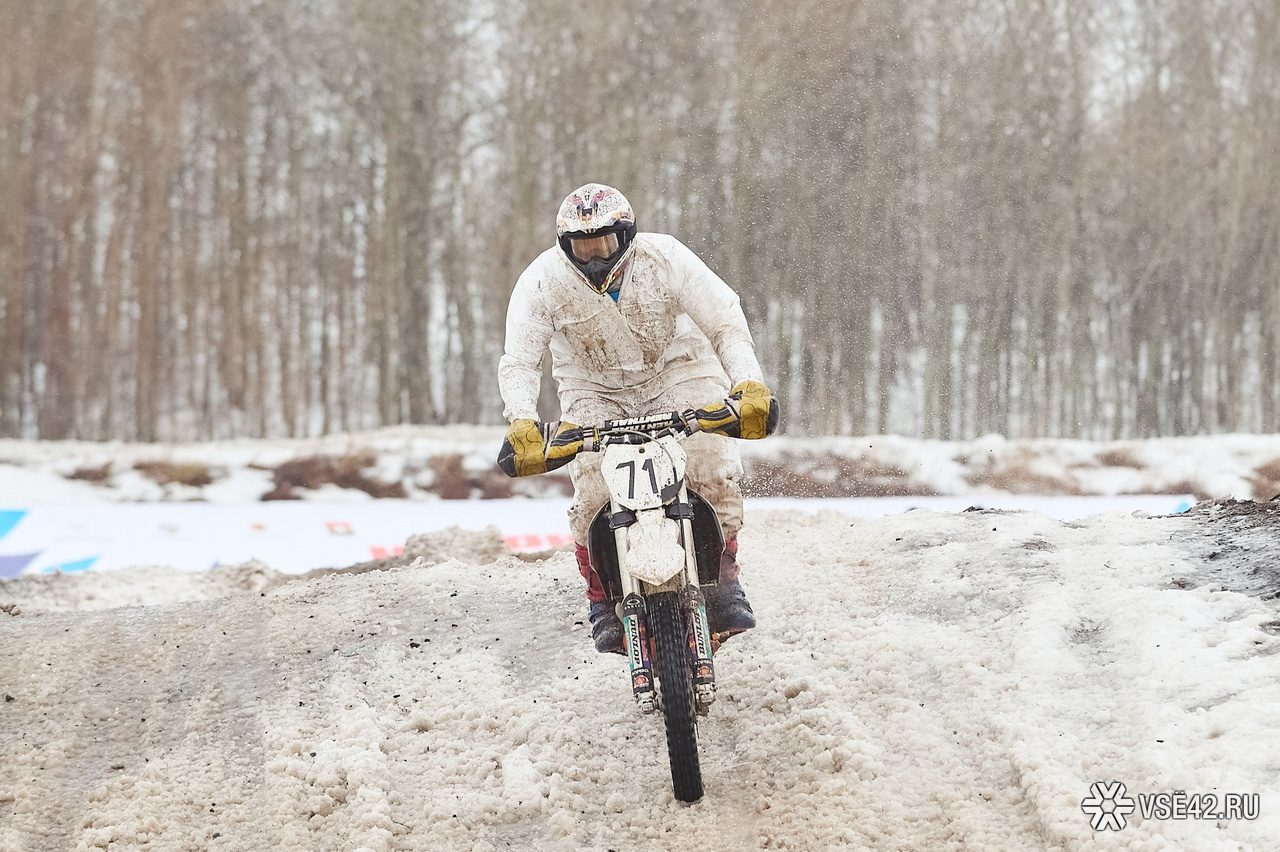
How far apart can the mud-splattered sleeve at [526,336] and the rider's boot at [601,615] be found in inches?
22.2

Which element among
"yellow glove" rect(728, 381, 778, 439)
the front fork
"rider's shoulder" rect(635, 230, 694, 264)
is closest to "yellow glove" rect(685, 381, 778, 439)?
"yellow glove" rect(728, 381, 778, 439)

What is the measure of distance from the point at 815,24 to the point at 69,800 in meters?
10.4

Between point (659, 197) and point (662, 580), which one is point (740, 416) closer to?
point (662, 580)

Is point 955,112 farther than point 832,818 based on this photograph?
Yes

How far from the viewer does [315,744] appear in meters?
3.64

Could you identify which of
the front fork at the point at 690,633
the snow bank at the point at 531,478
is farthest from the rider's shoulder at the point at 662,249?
the snow bank at the point at 531,478

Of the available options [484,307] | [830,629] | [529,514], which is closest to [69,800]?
[830,629]

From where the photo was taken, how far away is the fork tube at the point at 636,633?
3.12 m

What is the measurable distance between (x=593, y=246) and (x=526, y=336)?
426 mm

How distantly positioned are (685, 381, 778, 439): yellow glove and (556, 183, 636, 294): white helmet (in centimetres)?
56

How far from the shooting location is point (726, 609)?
3605mm

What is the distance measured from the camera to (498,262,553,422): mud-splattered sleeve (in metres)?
3.53

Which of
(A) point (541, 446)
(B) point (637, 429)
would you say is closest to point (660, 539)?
(B) point (637, 429)

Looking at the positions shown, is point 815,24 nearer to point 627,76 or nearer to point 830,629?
point 627,76
